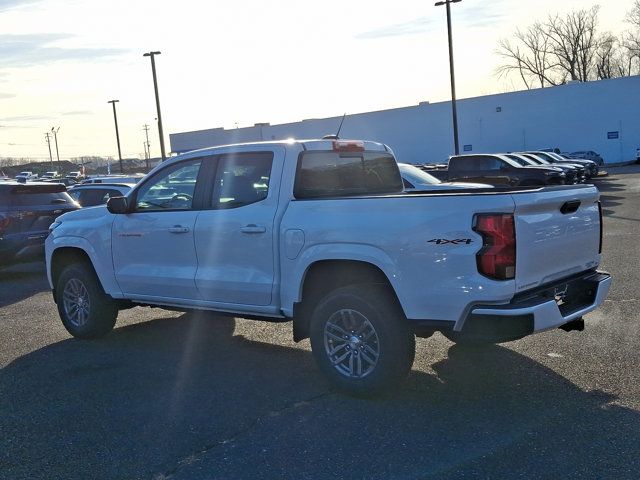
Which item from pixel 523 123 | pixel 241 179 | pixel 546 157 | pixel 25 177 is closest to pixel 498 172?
pixel 546 157

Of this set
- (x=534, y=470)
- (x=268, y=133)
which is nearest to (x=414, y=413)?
(x=534, y=470)

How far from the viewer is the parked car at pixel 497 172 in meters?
20.8

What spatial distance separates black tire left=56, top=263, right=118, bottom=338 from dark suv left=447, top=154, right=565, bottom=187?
1529cm

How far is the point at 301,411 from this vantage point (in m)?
4.96

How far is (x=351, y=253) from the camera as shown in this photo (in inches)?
196

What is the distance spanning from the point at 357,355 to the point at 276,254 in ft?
3.54

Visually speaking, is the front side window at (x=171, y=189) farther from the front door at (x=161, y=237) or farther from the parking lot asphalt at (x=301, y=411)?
the parking lot asphalt at (x=301, y=411)

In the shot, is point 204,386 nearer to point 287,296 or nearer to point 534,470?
point 287,296

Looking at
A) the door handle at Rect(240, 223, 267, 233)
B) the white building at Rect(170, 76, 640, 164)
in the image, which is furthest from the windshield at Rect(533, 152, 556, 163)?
the door handle at Rect(240, 223, 267, 233)

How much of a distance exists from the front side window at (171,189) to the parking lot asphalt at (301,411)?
1489 mm

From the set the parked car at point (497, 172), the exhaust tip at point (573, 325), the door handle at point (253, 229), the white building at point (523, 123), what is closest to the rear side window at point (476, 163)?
the parked car at point (497, 172)

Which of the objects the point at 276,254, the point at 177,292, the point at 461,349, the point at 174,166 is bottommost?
the point at 461,349

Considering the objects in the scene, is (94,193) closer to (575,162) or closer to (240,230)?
(240,230)

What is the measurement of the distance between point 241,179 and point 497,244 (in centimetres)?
254
